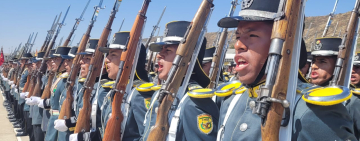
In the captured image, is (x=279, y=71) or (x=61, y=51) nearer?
(x=279, y=71)

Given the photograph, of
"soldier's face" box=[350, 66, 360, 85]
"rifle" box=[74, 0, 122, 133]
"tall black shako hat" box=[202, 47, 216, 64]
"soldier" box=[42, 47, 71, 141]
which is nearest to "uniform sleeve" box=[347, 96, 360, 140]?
"soldier's face" box=[350, 66, 360, 85]

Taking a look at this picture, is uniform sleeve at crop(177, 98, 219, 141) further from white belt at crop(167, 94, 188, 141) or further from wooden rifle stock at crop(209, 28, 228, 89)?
wooden rifle stock at crop(209, 28, 228, 89)

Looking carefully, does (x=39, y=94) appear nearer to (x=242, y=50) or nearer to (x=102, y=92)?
(x=102, y=92)

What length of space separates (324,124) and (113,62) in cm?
378

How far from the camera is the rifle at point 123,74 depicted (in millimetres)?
3883

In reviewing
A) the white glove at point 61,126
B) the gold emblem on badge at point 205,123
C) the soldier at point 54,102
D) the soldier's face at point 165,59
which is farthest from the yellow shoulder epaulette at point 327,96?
the soldier at point 54,102

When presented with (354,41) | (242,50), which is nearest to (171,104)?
(242,50)

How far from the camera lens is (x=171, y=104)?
117 inches

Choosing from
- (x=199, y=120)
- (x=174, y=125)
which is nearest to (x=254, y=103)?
(x=199, y=120)

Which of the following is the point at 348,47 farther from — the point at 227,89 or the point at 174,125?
the point at 174,125

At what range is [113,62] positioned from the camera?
495 cm

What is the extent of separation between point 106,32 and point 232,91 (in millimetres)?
3906

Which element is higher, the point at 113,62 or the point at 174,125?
the point at 113,62

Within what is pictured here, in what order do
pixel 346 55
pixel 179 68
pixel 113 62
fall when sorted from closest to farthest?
1. pixel 179 68
2. pixel 346 55
3. pixel 113 62
